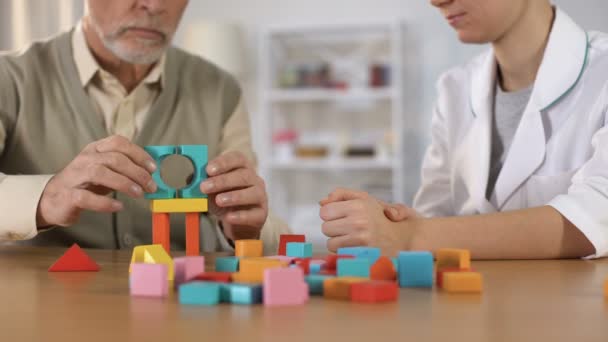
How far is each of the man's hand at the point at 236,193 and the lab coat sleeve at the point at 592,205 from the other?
1.61ft

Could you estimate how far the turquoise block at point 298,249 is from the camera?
100 cm

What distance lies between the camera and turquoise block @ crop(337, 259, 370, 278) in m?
0.78

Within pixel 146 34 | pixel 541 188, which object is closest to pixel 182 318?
pixel 541 188

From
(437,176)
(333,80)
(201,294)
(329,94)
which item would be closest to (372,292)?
(201,294)

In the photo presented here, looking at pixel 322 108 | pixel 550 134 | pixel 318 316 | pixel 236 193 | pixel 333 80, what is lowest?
pixel 318 316

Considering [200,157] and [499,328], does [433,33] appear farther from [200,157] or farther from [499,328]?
[499,328]

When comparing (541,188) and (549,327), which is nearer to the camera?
(549,327)

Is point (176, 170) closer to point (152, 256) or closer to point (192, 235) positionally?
point (192, 235)

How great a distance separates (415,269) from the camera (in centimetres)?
80

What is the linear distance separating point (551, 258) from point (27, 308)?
80cm

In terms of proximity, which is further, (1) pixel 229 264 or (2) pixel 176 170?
(2) pixel 176 170

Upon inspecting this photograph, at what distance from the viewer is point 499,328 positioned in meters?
0.59

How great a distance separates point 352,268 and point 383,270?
0.14 ft

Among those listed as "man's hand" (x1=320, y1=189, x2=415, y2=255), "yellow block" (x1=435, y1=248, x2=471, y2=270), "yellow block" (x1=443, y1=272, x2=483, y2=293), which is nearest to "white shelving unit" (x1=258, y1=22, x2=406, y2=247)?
"man's hand" (x1=320, y1=189, x2=415, y2=255)
